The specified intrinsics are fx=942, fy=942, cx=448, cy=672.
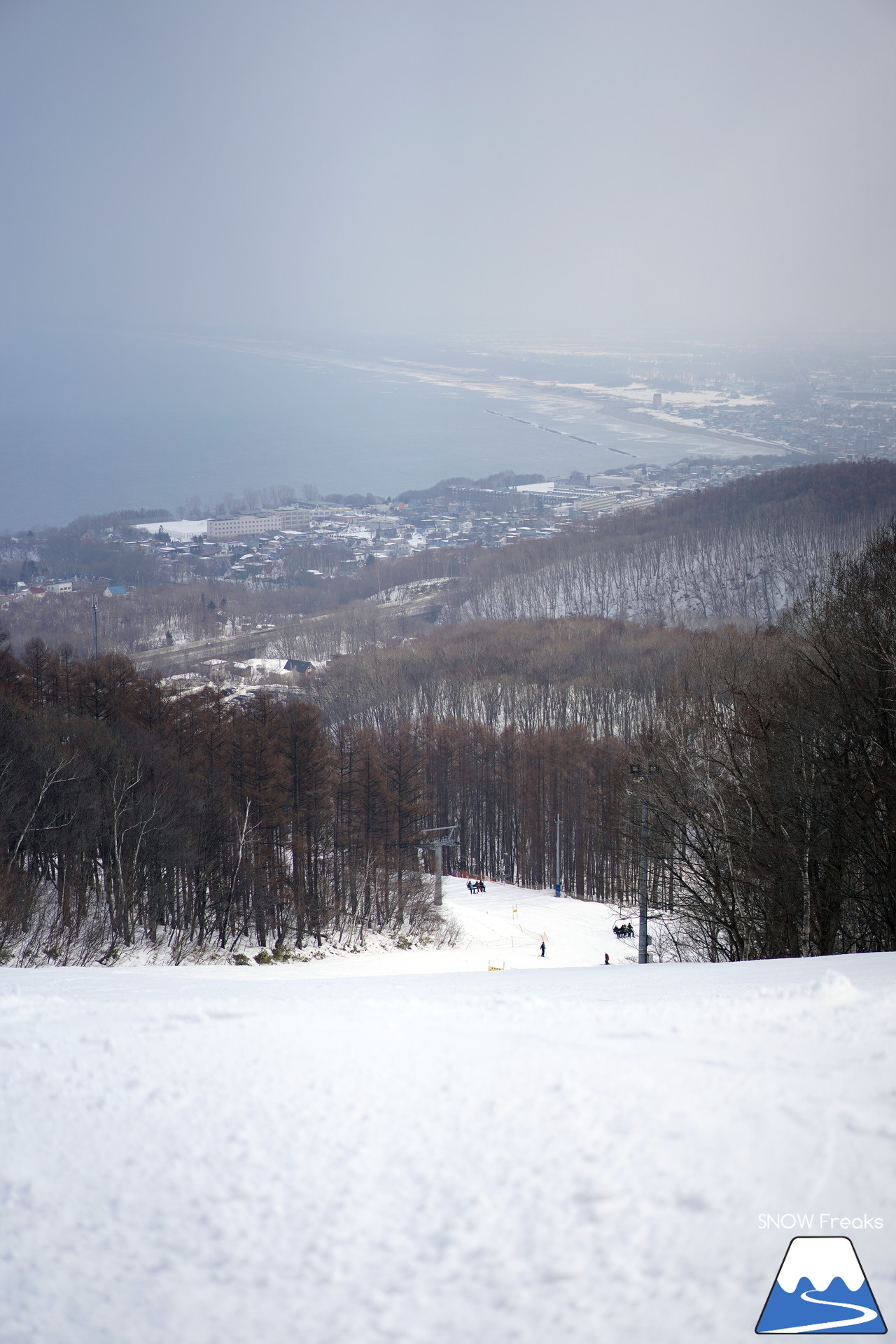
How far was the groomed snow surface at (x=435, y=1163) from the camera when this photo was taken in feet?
10.7

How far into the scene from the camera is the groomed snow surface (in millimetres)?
3258

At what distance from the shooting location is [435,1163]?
12.9 ft

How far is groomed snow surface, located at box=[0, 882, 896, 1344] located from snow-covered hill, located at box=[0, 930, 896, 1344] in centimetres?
1

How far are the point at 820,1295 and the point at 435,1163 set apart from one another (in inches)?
59.7

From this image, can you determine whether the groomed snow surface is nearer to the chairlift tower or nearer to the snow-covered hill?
the snow-covered hill

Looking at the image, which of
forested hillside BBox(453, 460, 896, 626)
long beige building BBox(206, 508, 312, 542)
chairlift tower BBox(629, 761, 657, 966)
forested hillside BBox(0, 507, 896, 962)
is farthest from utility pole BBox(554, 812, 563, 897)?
long beige building BBox(206, 508, 312, 542)

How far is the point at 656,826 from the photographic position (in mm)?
16266

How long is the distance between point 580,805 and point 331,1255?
150 ft

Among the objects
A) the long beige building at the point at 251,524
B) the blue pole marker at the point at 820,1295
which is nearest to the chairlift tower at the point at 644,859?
the blue pole marker at the point at 820,1295

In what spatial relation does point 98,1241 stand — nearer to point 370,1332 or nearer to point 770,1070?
point 370,1332

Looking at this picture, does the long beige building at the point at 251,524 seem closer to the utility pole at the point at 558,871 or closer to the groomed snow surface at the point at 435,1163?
the utility pole at the point at 558,871

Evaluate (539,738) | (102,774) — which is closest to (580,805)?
(539,738)

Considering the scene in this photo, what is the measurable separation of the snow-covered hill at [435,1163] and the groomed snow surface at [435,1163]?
0.5 inches

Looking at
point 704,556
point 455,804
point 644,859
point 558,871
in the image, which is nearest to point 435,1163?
point 644,859
